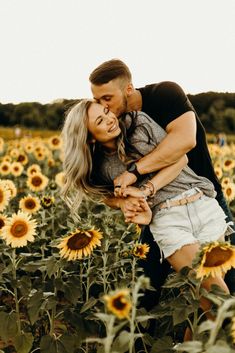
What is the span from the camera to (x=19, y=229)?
170 inches

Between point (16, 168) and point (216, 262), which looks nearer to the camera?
point (216, 262)

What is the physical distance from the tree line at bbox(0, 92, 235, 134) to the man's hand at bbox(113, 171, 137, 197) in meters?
21.3

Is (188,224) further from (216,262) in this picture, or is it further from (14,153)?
(14,153)

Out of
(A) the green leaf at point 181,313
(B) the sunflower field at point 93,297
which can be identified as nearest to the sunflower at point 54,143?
(B) the sunflower field at point 93,297

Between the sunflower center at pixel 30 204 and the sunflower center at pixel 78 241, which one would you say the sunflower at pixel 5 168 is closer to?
the sunflower center at pixel 30 204

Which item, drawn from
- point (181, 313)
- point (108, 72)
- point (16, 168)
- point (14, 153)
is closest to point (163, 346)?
point (181, 313)

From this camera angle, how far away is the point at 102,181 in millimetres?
3795

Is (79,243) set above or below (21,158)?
above

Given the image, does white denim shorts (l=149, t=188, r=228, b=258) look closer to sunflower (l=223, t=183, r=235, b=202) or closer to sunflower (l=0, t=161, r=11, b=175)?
sunflower (l=223, t=183, r=235, b=202)

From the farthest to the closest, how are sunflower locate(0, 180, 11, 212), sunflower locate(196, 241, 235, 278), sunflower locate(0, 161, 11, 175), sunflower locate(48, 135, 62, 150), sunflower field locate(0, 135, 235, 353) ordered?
sunflower locate(48, 135, 62, 150), sunflower locate(0, 161, 11, 175), sunflower locate(0, 180, 11, 212), sunflower field locate(0, 135, 235, 353), sunflower locate(196, 241, 235, 278)

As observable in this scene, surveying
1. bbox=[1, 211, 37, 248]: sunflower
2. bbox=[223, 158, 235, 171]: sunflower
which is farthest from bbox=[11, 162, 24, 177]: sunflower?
bbox=[1, 211, 37, 248]: sunflower

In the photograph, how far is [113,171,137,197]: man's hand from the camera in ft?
11.5

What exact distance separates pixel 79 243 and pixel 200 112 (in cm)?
2725

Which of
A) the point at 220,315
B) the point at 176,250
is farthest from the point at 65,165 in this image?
the point at 220,315
